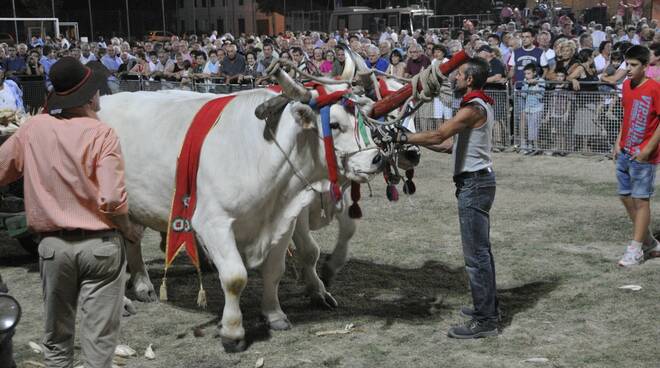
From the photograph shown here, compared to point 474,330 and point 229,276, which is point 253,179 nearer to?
point 229,276

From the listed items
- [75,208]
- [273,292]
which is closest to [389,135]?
[273,292]

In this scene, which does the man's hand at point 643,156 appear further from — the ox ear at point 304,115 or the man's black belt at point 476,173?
the ox ear at point 304,115

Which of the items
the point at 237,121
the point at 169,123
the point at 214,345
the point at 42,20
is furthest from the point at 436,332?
the point at 42,20

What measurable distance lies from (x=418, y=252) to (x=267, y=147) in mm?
3204

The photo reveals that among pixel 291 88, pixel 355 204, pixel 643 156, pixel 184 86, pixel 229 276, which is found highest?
pixel 291 88

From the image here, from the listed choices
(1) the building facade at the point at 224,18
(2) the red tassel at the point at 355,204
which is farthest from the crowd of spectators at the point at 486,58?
(1) the building facade at the point at 224,18

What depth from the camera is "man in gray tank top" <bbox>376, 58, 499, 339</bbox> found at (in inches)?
249

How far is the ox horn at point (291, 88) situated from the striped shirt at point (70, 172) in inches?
68.2

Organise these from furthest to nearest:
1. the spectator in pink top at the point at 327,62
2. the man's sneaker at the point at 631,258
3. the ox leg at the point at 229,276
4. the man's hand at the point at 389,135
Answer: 1. the spectator in pink top at the point at 327,62
2. the man's sneaker at the point at 631,258
3. the ox leg at the point at 229,276
4. the man's hand at the point at 389,135

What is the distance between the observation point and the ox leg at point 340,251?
7.81 meters

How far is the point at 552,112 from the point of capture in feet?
48.4

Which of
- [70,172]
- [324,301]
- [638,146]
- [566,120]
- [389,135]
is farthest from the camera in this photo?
[566,120]

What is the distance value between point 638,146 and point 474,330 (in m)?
2.82

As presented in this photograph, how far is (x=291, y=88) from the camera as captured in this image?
621cm
